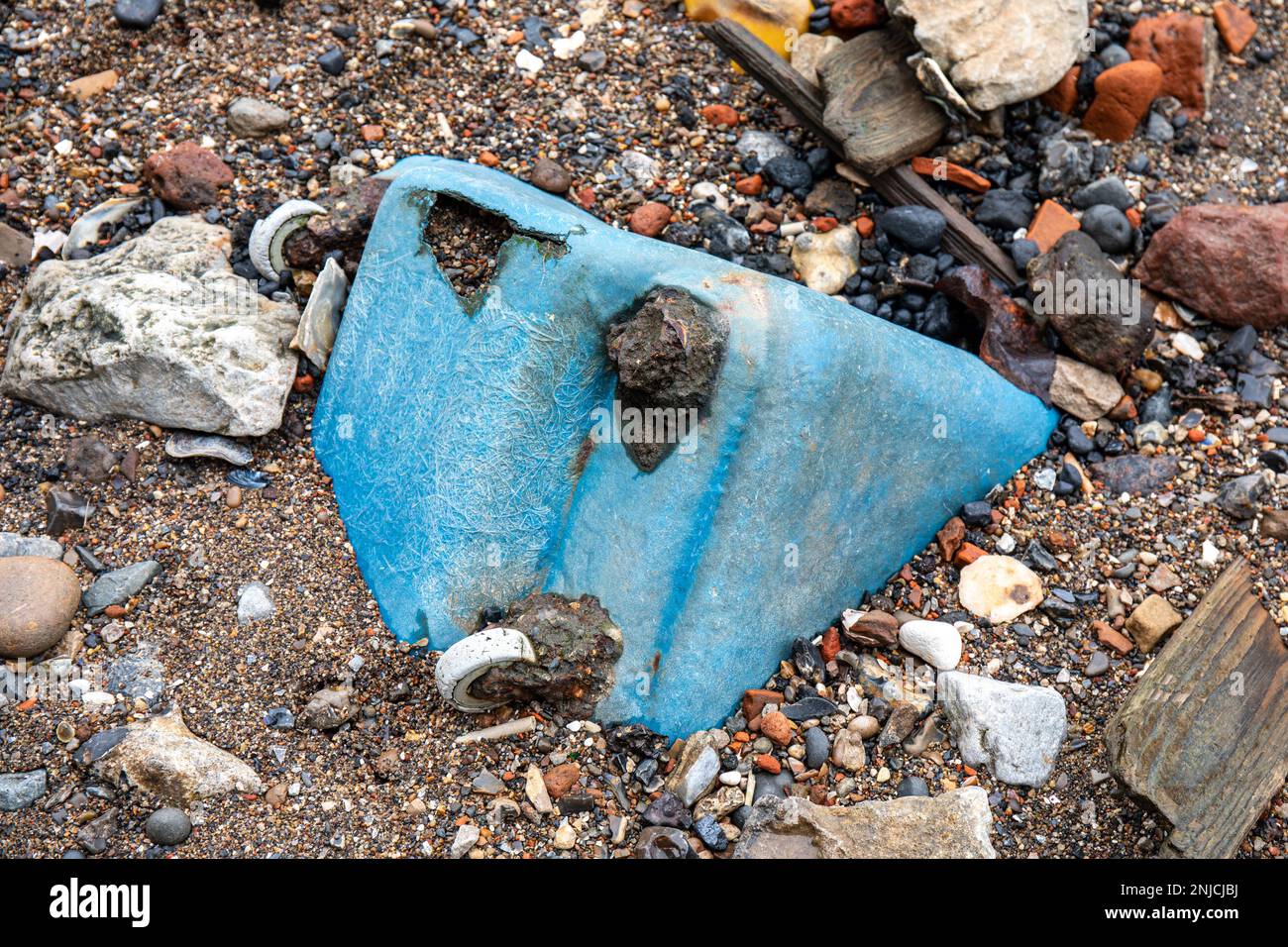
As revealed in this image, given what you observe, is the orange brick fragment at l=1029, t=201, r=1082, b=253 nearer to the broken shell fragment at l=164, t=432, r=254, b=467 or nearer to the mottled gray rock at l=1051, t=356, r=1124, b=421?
the mottled gray rock at l=1051, t=356, r=1124, b=421

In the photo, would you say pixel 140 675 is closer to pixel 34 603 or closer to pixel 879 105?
pixel 34 603

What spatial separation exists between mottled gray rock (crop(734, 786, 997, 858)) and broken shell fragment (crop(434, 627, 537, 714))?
78 cm

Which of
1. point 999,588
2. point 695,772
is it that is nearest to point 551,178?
point 999,588

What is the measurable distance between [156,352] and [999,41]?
323cm

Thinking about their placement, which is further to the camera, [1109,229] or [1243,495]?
[1109,229]

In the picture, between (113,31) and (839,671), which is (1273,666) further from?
(113,31)

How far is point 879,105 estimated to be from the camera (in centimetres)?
422

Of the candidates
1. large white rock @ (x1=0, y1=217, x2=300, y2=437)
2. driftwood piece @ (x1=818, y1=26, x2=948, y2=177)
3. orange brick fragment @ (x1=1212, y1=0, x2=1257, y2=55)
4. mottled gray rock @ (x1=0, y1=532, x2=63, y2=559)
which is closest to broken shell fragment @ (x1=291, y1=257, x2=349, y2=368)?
large white rock @ (x1=0, y1=217, x2=300, y2=437)

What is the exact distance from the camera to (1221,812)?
295 cm

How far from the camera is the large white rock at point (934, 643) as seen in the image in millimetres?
3350

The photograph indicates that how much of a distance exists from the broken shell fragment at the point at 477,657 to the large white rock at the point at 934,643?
1153 mm

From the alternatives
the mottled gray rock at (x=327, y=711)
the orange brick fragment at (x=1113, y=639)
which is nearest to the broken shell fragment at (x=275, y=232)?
the mottled gray rock at (x=327, y=711)

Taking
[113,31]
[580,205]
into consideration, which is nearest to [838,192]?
[580,205]

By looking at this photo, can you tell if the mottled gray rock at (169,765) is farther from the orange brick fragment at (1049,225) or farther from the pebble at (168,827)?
the orange brick fragment at (1049,225)
